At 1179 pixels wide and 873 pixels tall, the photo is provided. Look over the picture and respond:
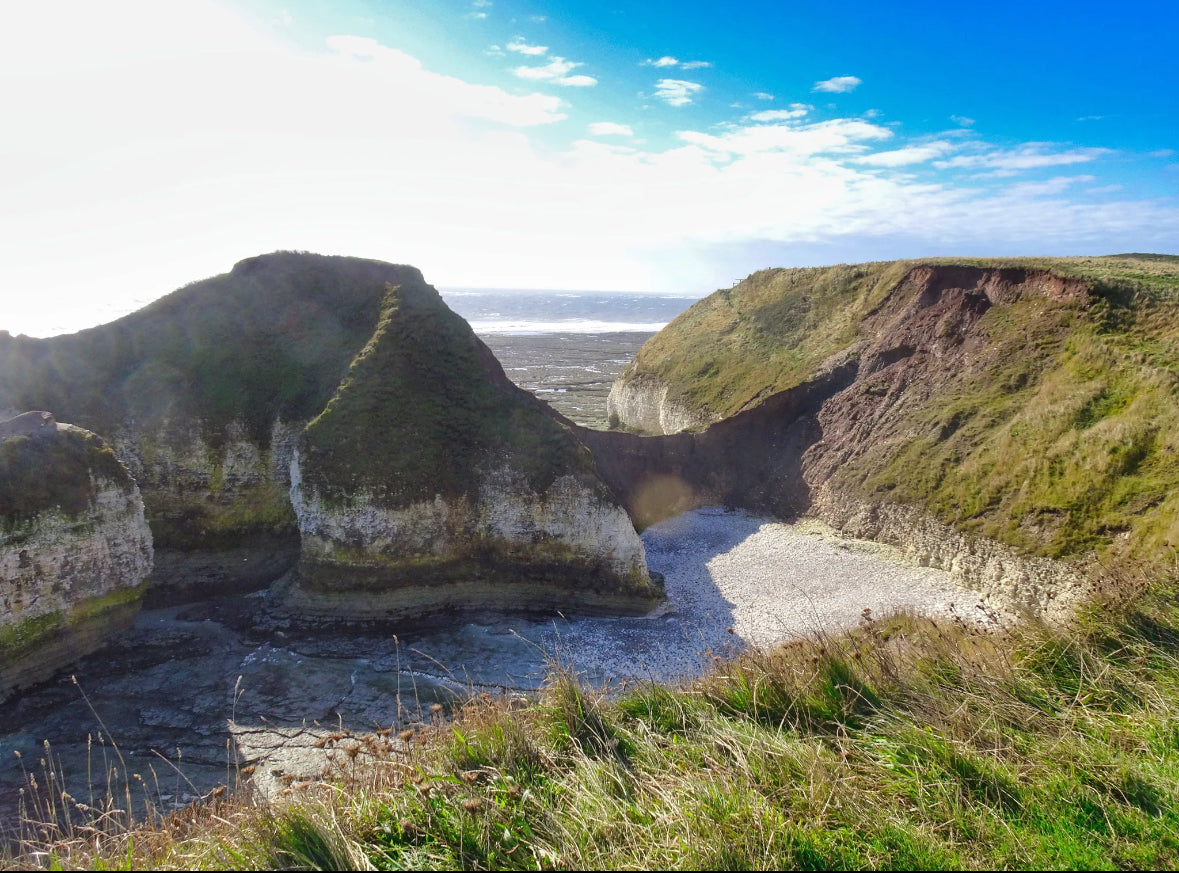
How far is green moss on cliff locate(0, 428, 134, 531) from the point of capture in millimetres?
17297

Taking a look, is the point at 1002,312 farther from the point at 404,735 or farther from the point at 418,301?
the point at 404,735

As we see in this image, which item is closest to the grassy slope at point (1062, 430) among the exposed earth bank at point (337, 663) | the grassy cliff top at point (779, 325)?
the grassy cliff top at point (779, 325)

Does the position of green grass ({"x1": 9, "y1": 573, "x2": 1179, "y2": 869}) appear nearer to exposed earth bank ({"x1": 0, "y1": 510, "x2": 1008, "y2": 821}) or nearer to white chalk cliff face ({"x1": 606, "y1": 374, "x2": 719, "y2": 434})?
exposed earth bank ({"x1": 0, "y1": 510, "x2": 1008, "y2": 821})

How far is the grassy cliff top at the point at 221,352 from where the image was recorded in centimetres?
2350

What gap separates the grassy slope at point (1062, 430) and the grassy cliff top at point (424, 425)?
14877 mm

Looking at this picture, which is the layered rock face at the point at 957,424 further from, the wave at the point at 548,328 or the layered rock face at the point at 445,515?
the wave at the point at 548,328

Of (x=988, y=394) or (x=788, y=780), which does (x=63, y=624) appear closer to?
(x=788, y=780)

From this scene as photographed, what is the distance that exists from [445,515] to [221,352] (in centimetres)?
1268

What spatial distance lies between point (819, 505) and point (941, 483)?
5.78 m

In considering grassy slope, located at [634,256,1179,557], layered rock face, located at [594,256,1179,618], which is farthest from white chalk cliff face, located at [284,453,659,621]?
grassy slope, located at [634,256,1179,557]

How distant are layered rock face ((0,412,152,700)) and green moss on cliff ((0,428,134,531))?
0.9 inches

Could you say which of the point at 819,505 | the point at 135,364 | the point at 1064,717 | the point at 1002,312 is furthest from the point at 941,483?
the point at 135,364

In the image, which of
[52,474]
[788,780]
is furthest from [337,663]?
[788,780]

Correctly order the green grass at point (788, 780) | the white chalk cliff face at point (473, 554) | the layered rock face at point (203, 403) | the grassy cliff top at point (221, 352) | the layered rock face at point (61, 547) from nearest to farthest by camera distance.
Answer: the green grass at point (788, 780) < the layered rock face at point (61, 547) < the white chalk cliff face at point (473, 554) < the layered rock face at point (203, 403) < the grassy cliff top at point (221, 352)
